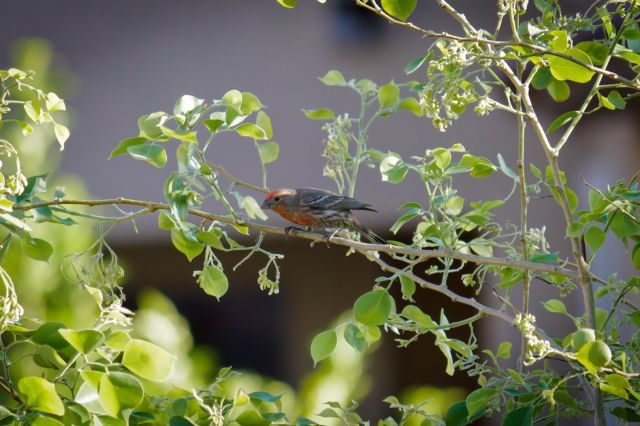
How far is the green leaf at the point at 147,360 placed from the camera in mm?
1485

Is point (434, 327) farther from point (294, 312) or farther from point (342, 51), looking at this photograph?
point (294, 312)

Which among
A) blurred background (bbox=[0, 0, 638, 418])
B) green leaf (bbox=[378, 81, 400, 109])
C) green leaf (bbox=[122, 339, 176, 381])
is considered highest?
green leaf (bbox=[378, 81, 400, 109])

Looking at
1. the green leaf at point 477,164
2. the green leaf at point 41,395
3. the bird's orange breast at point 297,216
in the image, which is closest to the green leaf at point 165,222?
the green leaf at point 41,395

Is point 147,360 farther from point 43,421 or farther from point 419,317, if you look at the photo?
point 419,317

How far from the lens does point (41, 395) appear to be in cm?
142

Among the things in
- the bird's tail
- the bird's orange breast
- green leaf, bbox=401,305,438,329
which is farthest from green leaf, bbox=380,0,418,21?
the bird's orange breast

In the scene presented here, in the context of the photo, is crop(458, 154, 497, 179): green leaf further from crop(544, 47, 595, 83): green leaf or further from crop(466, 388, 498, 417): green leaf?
crop(466, 388, 498, 417): green leaf

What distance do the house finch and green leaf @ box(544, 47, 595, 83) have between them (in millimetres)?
1852

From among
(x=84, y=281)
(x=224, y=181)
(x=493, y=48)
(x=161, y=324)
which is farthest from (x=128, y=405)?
(x=224, y=181)

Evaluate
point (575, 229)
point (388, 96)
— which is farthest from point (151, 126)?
point (575, 229)

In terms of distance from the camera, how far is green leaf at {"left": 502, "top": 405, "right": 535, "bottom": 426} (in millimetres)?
1593

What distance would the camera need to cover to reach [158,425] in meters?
1.75

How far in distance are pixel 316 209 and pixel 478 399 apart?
2.03 meters

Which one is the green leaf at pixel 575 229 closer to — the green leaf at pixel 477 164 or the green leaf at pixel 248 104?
the green leaf at pixel 477 164
